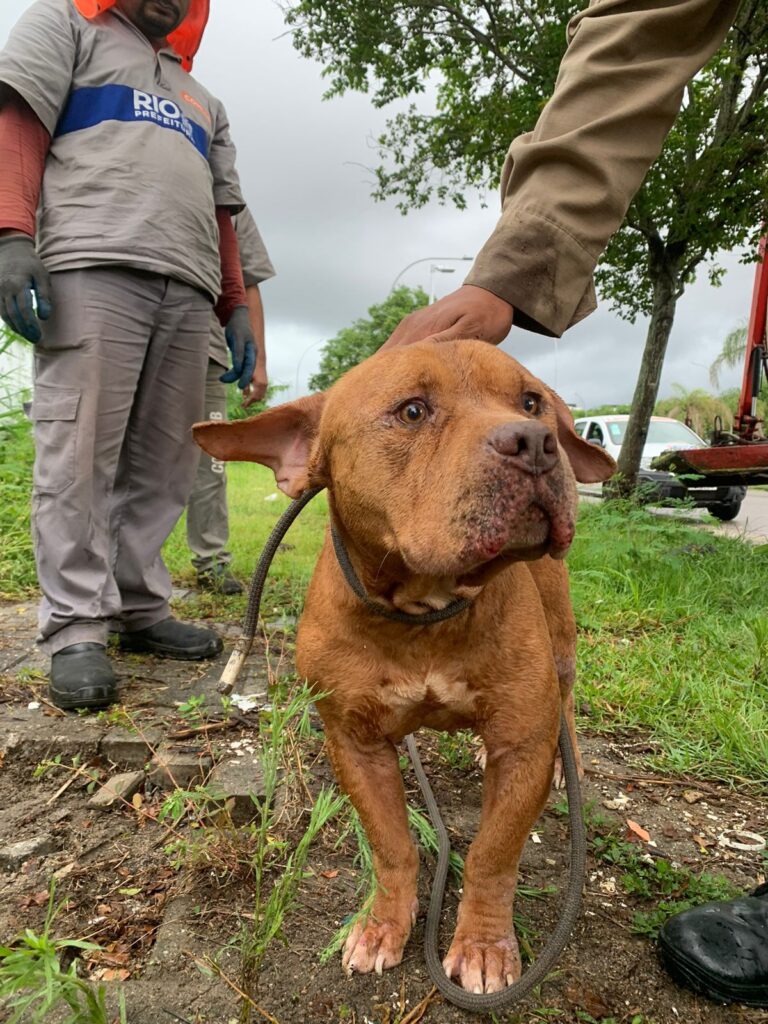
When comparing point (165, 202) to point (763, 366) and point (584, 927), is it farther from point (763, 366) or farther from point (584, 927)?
point (763, 366)

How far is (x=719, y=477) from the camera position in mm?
6555

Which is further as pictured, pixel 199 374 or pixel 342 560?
pixel 199 374

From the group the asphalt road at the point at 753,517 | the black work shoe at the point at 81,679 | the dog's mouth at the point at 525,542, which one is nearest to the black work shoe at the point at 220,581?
the black work shoe at the point at 81,679

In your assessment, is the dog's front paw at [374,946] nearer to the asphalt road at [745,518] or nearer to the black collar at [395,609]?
the black collar at [395,609]

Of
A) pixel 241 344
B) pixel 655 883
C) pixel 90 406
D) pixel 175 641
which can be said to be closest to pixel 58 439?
pixel 90 406

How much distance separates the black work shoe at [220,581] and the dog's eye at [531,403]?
10.6ft

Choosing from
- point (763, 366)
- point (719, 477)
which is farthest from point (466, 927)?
point (763, 366)

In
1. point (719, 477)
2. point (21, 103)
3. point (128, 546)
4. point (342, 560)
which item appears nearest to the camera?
point (342, 560)

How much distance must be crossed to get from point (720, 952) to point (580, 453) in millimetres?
1223

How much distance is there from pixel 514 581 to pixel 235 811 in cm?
110

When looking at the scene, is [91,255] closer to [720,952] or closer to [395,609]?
[395,609]

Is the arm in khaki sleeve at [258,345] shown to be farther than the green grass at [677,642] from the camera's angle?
Yes

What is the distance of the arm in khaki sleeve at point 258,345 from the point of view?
4254mm

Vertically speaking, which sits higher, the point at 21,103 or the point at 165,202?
the point at 21,103
